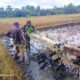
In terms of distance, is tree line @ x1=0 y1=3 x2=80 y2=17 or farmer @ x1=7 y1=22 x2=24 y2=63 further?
tree line @ x1=0 y1=3 x2=80 y2=17

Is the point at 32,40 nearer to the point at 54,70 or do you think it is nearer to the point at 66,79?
the point at 54,70

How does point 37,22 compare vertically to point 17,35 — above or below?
below

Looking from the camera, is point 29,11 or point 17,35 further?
point 29,11

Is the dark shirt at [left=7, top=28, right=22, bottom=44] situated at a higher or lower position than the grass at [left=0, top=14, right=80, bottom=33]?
higher

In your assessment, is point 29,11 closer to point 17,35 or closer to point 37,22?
point 37,22

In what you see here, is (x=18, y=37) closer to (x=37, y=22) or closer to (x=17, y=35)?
(x=17, y=35)

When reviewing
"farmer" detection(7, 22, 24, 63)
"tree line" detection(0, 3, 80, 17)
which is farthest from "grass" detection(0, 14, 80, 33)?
"farmer" detection(7, 22, 24, 63)

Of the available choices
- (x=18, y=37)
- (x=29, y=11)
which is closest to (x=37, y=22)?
(x=29, y=11)

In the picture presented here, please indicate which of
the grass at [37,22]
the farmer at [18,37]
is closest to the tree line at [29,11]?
the grass at [37,22]

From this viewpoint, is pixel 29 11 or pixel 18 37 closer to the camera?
pixel 18 37

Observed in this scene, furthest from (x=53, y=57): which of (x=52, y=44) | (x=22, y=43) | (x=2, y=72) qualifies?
(x=2, y=72)

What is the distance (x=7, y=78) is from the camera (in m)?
8.88

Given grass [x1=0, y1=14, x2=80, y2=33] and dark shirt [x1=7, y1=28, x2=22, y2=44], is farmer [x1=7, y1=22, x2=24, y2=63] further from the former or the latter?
grass [x1=0, y1=14, x2=80, y2=33]

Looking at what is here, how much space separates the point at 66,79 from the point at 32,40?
18.1 ft
